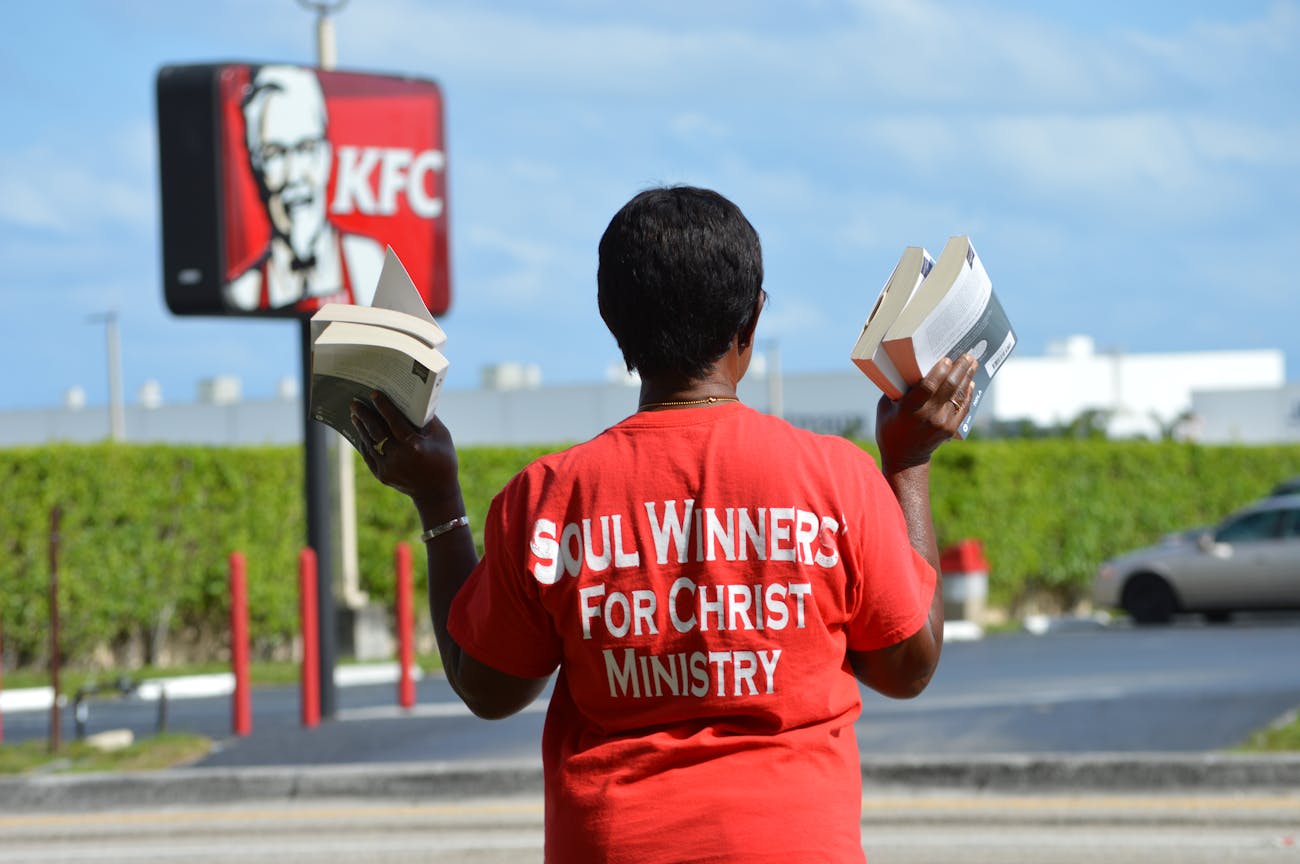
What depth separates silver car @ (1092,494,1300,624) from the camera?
21391 millimetres

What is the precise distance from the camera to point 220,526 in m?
17.9

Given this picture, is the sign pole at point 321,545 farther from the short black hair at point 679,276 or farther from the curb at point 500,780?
the short black hair at point 679,276

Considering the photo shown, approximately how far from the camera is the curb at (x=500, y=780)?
8.50 m

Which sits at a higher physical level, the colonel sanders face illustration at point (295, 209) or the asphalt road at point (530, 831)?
the colonel sanders face illustration at point (295, 209)

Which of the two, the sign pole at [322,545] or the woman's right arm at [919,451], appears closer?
the woman's right arm at [919,451]

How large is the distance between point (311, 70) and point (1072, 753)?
21.8 ft

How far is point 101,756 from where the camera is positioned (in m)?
10.1

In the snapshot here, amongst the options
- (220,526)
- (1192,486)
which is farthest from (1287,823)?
(1192,486)

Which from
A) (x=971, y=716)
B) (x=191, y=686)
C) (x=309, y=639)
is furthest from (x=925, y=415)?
(x=191, y=686)

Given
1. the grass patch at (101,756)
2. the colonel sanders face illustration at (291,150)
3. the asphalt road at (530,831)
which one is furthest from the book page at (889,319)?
the colonel sanders face illustration at (291,150)

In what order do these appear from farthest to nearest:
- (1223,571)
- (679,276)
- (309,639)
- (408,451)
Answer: (1223,571) → (309,639) → (408,451) → (679,276)

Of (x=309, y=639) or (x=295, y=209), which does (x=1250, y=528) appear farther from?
(x=309, y=639)

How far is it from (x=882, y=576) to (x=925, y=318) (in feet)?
1.21

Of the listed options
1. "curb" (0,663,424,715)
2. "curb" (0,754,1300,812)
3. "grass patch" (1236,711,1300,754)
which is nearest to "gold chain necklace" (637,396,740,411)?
"curb" (0,754,1300,812)
